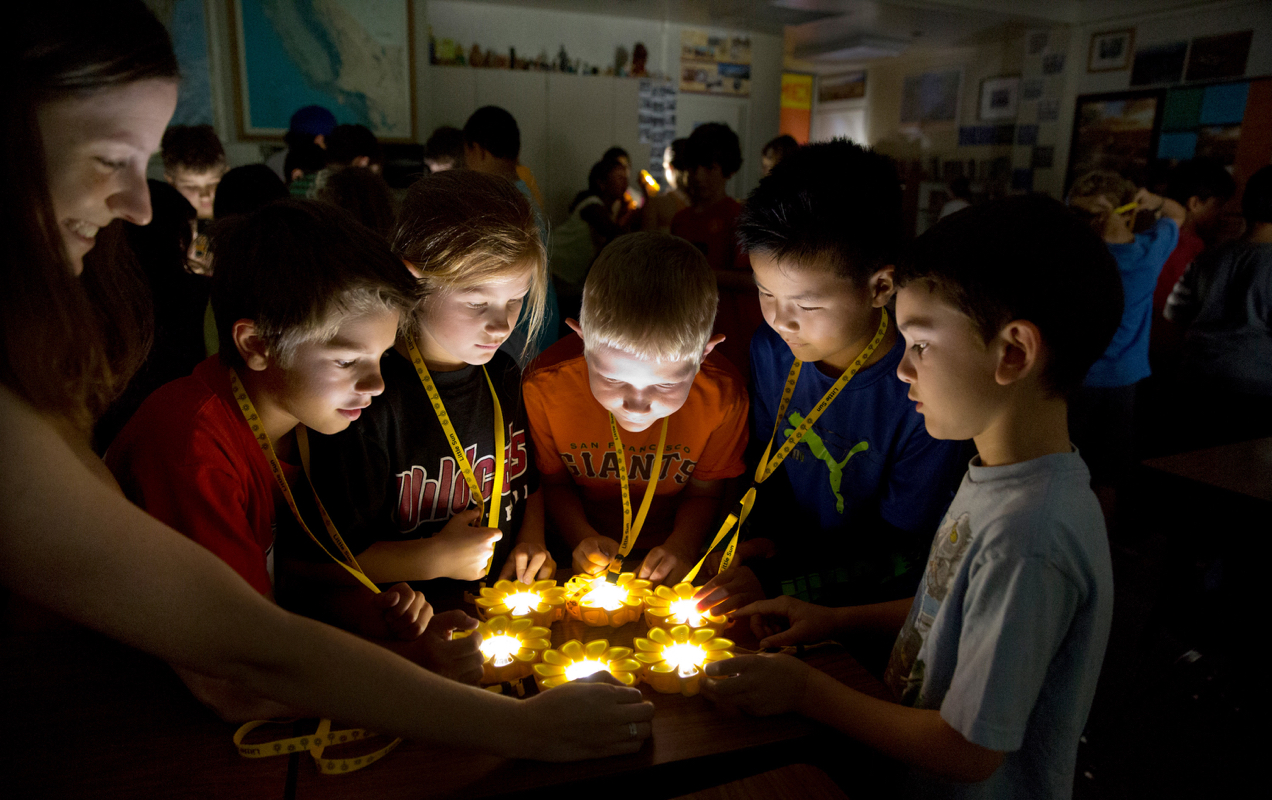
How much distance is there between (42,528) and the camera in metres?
0.79

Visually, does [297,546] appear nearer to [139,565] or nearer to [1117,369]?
[139,565]

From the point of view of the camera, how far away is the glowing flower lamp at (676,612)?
146cm

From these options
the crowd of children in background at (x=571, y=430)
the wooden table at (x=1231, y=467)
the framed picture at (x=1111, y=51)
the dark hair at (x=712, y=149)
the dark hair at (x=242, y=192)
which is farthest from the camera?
the framed picture at (x=1111, y=51)

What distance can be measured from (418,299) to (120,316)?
526 mm

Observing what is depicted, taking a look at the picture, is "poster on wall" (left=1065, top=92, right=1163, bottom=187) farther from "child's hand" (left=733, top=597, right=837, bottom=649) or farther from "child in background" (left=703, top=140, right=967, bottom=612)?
"child's hand" (left=733, top=597, right=837, bottom=649)

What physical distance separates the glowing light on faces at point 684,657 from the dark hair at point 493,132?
314cm

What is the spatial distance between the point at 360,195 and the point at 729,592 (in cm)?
190

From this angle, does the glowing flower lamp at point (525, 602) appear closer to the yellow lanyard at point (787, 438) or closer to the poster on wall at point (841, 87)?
the yellow lanyard at point (787, 438)

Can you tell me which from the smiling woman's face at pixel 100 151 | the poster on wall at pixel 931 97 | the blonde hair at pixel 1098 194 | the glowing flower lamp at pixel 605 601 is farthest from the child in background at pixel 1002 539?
the poster on wall at pixel 931 97

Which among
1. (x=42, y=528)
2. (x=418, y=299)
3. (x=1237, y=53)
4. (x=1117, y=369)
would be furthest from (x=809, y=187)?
(x=1237, y=53)

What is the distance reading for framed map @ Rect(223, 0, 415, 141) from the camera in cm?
601

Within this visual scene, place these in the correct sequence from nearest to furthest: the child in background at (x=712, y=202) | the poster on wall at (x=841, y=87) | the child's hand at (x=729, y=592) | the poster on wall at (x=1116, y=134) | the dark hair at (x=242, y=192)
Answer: the child's hand at (x=729, y=592), the dark hair at (x=242, y=192), the child in background at (x=712, y=202), the poster on wall at (x=1116, y=134), the poster on wall at (x=841, y=87)

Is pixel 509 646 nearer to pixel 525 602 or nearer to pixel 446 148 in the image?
pixel 525 602

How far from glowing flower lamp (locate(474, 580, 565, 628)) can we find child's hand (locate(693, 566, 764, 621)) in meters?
0.30
